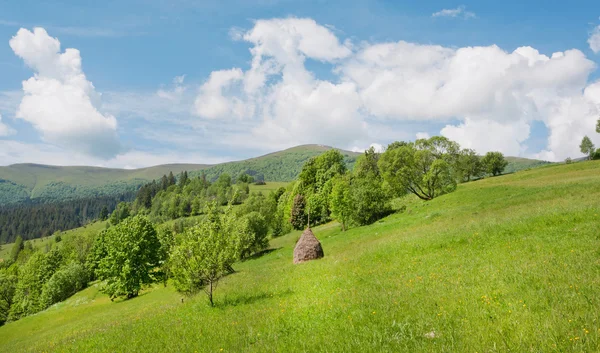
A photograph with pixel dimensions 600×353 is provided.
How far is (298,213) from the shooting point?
8812 cm

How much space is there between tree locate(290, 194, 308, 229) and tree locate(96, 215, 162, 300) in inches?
1591

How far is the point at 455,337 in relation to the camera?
25.2 feet

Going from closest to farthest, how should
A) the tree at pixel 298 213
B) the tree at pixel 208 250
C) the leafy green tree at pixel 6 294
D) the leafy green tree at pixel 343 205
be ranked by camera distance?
1. the tree at pixel 208 250
2. the leafy green tree at pixel 343 205
3. the leafy green tree at pixel 6 294
4. the tree at pixel 298 213

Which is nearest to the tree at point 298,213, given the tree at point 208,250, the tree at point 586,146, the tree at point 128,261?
the tree at point 128,261

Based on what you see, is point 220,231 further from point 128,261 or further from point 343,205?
point 343,205

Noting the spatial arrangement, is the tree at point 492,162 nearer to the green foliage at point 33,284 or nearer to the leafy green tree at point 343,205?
the leafy green tree at point 343,205

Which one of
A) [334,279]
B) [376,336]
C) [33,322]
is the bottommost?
[33,322]

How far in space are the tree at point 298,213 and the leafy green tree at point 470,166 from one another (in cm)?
6529

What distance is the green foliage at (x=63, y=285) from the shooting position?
232 ft

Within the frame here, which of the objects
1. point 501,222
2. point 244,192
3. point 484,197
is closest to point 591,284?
point 501,222

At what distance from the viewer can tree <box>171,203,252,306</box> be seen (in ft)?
61.1

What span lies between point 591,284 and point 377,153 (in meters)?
80.6

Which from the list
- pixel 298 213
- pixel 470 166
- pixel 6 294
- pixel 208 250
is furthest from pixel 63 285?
pixel 470 166

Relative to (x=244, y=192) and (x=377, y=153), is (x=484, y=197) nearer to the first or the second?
(x=377, y=153)
